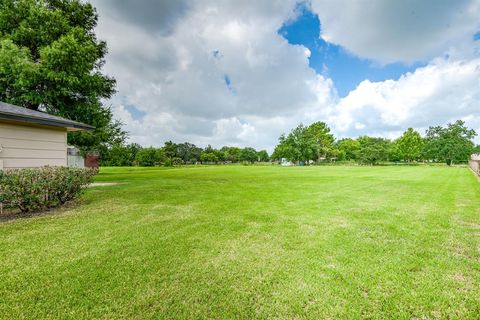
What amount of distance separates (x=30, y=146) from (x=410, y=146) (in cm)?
7257

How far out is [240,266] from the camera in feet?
9.61

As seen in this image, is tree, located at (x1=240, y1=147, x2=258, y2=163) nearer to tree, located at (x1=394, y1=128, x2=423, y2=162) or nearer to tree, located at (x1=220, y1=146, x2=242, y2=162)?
tree, located at (x1=220, y1=146, x2=242, y2=162)

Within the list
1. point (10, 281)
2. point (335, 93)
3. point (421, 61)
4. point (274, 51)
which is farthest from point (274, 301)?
point (335, 93)

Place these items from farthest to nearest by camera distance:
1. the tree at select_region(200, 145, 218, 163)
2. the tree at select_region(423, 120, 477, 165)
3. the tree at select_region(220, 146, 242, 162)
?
1. the tree at select_region(220, 146, 242, 162)
2. the tree at select_region(200, 145, 218, 163)
3. the tree at select_region(423, 120, 477, 165)

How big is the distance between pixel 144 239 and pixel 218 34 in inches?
638

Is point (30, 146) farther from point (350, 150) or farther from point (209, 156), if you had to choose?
point (350, 150)

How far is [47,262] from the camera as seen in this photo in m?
2.99

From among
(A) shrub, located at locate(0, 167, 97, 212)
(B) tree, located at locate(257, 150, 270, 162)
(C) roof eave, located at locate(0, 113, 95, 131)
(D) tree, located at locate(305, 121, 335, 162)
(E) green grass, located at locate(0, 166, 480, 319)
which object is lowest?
(E) green grass, located at locate(0, 166, 480, 319)

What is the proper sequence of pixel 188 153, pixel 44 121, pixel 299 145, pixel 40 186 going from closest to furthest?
1. pixel 40 186
2. pixel 44 121
3. pixel 299 145
4. pixel 188 153

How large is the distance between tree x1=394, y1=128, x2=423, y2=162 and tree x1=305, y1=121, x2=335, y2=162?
17.3m

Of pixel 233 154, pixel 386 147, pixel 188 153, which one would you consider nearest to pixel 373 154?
pixel 386 147

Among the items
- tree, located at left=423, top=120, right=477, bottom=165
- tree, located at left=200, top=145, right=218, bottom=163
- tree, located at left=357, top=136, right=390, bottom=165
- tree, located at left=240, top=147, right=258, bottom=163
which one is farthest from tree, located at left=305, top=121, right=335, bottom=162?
tree, located at left=200, top=145, right=218, bottom=163

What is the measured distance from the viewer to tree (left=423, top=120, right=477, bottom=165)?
4669cm

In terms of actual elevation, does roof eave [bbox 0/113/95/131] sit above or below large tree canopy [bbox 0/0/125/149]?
below
